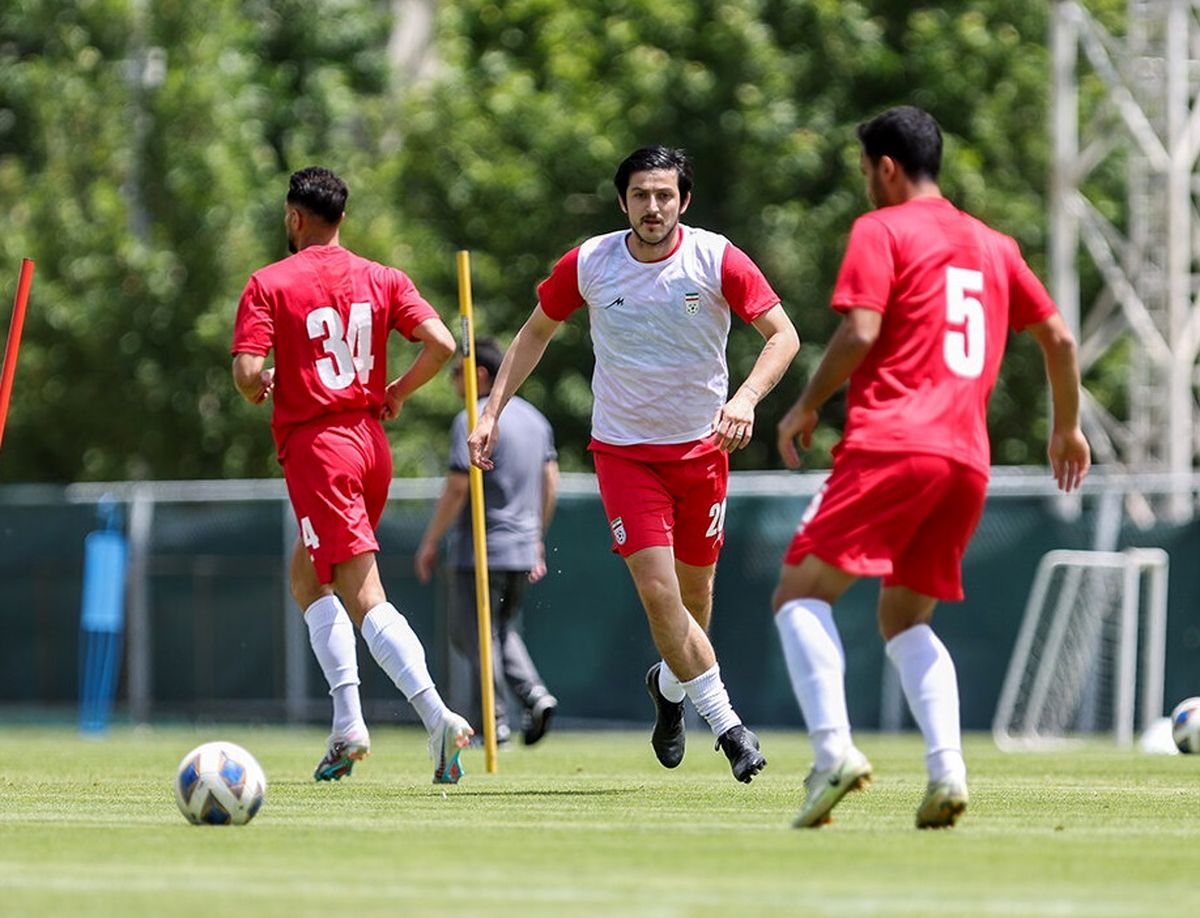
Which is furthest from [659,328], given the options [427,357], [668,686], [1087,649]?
[1087,649]

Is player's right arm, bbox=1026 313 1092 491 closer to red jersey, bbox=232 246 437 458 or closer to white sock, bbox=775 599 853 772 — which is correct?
white sock, bbox=775 599 853 772

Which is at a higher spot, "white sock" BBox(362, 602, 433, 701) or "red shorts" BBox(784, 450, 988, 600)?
"red shorts" BBox(784, 450, 988, 600)

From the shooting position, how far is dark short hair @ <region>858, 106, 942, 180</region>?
823 cm

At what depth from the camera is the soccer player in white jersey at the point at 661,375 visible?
10477mm

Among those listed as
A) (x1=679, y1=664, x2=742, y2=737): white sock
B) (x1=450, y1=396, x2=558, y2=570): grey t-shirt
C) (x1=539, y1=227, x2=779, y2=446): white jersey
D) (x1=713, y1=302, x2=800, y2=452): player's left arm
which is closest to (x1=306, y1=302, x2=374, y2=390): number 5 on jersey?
(x1=539, y1=227, x2=779, y2=446): white jersey

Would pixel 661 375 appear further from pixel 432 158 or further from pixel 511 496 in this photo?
pixel 432 158

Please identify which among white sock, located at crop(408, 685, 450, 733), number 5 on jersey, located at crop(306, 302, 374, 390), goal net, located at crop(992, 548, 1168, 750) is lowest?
goal net, located at crop(992, 548, 1168, 750)

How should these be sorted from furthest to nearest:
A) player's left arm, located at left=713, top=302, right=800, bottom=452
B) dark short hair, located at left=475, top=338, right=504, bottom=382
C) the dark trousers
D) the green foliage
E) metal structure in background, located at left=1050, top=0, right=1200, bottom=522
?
the green foliage, metal structure in background, located at left=1050, top=0, right=1200, bottom=522, the dark trousers, dark short hair, located at left=475, top=338, right=504, bottom=382, player's left arm, located at left=713, top=302, right=800, bottom=452

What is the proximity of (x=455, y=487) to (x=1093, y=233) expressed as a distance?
29.5ft

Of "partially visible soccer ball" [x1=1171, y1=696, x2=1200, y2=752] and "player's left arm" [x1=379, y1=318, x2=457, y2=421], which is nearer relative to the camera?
"player's left arm" [x1=379, y1=318, x2=457, y2=421]

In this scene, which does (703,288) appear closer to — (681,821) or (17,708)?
(681,821)

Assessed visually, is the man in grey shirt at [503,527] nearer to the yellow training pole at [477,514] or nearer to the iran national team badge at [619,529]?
the yellow training pole at [477,514]

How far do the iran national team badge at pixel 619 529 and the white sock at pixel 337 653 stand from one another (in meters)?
1.32

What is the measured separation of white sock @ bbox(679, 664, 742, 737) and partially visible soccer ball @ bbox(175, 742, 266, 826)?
93.8 inches
